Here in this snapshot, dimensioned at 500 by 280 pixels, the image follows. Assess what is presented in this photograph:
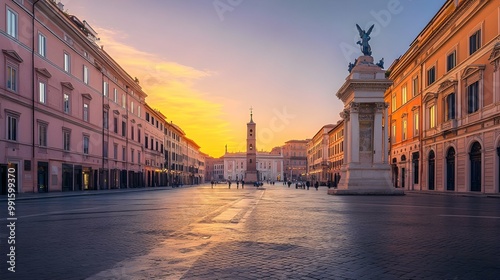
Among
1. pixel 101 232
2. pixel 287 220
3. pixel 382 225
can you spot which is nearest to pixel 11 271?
pixel 101 232

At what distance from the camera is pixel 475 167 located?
1212 inches

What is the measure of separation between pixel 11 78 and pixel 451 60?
35.8 meters

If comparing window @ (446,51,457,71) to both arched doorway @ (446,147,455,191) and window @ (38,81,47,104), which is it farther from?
window @ (38,81,47,104)

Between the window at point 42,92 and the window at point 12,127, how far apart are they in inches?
148

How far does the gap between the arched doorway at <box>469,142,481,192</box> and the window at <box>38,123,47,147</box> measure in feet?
113

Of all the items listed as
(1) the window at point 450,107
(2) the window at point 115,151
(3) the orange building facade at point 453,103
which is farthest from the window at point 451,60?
(2) the window at point 115,151

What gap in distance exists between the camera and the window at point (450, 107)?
34.4 m

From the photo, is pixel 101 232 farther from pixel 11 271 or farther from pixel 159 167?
pixel 159 167

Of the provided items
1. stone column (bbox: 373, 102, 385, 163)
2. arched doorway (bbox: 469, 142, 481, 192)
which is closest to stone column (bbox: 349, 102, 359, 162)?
stone column (bbox: 373, 102, 385, 163)

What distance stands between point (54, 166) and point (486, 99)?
35.1 metres

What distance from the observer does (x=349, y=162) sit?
100 feet

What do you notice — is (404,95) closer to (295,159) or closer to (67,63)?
(67,63)

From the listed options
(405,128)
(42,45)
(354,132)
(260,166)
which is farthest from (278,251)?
(260,166)

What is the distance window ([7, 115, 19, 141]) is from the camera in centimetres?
2803
